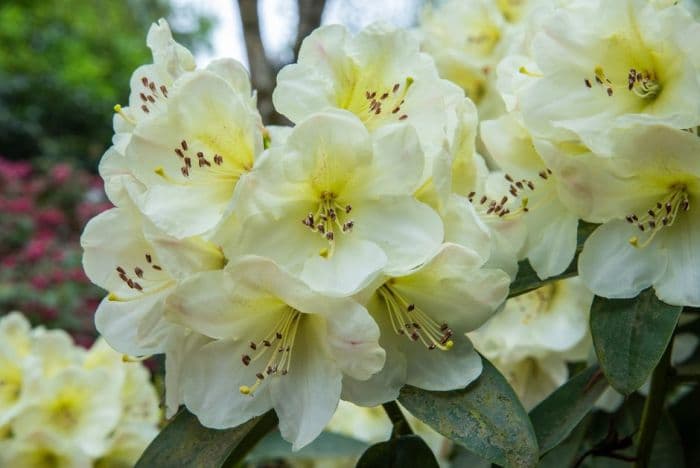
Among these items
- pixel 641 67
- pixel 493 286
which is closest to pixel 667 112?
pixel 641 67

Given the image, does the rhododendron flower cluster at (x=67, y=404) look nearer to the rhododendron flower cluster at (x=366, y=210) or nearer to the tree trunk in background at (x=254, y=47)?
the rhododendron flower cluster at (x=366, y=210)

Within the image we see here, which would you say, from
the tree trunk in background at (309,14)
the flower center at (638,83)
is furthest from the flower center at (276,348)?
the tree trunk in background at (309,14)

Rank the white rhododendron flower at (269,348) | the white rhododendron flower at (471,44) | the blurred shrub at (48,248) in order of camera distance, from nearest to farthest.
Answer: the white rhododendron flower at (269,348)
the white rhododendron flower at (471,44)
the blurred shrub at (48,248)

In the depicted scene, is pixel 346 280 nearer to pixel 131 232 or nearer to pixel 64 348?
pixel 131 232

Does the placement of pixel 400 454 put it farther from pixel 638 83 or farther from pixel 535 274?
pixel 638 83

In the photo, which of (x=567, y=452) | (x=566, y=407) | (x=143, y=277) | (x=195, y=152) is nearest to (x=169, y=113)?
(x=195, y=152)
